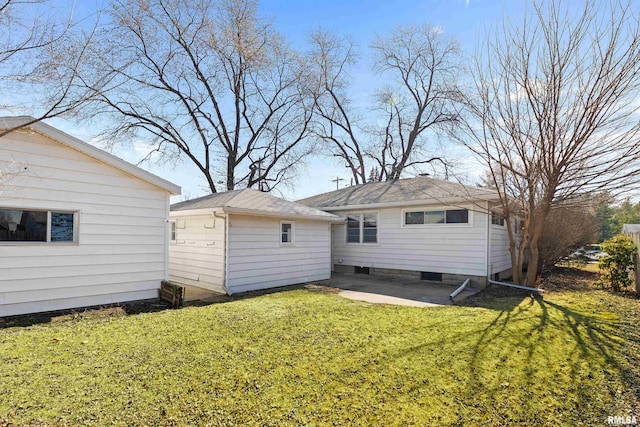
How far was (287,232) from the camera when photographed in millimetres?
10094

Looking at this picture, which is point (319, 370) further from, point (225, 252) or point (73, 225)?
point (73, 225)

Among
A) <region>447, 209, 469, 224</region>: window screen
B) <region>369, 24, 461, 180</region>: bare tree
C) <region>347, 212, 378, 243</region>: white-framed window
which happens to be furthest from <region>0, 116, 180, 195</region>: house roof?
<region>369, 24, 461, 180</region>: bare tree

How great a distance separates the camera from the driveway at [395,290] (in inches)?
312

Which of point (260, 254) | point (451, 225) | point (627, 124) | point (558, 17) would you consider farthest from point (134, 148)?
point (627, 124)

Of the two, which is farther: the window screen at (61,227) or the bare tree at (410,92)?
the bare tree at (410,92)

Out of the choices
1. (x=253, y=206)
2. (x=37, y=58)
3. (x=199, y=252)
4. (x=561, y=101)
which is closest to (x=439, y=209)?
(x=561, y=101)

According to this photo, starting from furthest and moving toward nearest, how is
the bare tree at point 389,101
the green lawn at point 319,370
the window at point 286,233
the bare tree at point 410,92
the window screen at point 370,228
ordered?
the bare tree at point 389,101 → the bare tree at point 410,92 → the window screen at point 370,228 → the window at point 286,233 → the green lawn at point 319,370

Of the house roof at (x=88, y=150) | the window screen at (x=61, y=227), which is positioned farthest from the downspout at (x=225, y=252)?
the window screen at (x=61, y=227)

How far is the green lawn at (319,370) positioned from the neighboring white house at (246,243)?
2.60m

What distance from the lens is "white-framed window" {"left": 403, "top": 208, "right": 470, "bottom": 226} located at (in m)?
10.3

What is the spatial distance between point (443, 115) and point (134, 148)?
63.3 ft

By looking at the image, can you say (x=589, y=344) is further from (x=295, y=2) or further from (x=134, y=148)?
(x=134, y=148)

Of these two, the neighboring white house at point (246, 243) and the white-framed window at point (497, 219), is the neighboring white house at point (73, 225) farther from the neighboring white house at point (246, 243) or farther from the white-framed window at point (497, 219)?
the white-framed window at point (497, 219)

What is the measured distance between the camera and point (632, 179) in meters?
7.23
